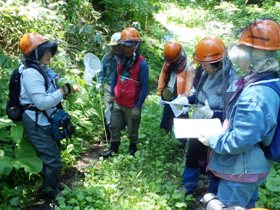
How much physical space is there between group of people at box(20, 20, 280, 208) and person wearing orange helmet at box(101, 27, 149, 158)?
0.01 metres

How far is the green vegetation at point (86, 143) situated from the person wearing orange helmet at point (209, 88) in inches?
11.6

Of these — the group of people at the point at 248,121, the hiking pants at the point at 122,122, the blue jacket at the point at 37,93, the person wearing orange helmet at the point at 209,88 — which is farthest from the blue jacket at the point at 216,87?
the blue jacket at the point at 37,93

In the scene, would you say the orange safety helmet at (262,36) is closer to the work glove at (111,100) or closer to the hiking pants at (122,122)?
the hiking pants at (122,122)

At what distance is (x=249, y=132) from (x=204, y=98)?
163cm

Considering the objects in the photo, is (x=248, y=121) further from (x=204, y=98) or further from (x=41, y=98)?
(x=41, y=98)

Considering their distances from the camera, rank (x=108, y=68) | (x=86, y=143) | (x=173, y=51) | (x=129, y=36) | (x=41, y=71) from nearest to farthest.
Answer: (x=41, y=71) → (x=129, y=36) → (x=173, y=51) → (x=108, y=68) → (x=86, y=143)

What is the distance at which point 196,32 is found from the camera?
53.1 feet

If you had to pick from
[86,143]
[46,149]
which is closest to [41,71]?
[46,149]

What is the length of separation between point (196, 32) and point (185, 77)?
1119 cm

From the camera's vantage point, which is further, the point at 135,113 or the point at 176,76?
the point at 176,76

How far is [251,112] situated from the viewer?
2424 mm

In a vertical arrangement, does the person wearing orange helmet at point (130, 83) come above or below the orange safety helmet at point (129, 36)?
below

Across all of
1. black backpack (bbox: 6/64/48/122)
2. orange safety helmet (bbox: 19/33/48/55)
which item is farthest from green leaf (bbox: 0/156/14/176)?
orange safety helmet (bbox: 19/33/48/55)

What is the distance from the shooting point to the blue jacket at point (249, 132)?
2.43 metres
